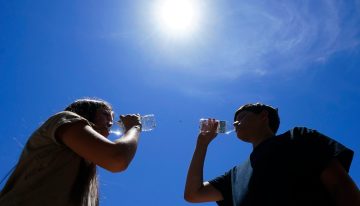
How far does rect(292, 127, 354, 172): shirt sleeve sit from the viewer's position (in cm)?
313

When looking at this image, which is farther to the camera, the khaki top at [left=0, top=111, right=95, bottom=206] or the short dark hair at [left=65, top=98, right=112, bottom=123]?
the short dark hair at [left=65, top=98, right=112, bottom=123]

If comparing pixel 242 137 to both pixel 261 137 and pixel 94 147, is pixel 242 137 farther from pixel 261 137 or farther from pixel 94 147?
pixel 94 147

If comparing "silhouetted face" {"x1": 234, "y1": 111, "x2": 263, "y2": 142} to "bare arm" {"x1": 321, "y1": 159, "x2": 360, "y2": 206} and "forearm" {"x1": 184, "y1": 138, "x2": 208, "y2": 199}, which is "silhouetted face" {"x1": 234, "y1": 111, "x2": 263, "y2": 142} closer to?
"forearm" {"x1": 184, "y1": 138, "x2": 208, "y2": 199}

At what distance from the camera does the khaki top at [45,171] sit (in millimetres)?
2260

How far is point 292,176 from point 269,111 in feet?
5.80


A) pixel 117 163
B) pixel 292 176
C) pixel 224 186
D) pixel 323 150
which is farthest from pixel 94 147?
pixel 224 186

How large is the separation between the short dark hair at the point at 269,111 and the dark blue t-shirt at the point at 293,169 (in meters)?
1.14

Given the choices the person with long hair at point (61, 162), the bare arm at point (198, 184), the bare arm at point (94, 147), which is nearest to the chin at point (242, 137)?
the bare arm at point (198, 184)

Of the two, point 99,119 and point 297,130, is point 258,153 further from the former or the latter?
point 99,119

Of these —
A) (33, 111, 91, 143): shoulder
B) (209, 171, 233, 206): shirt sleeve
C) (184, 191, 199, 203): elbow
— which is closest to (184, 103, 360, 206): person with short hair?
(209, 171, 233, 206): shirt sleeve

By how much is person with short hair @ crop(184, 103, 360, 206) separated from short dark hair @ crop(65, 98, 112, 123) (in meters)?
1.64

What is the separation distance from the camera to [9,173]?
2455mm

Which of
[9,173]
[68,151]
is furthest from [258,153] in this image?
[9,173]

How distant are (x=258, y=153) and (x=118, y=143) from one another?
1.91 meters
